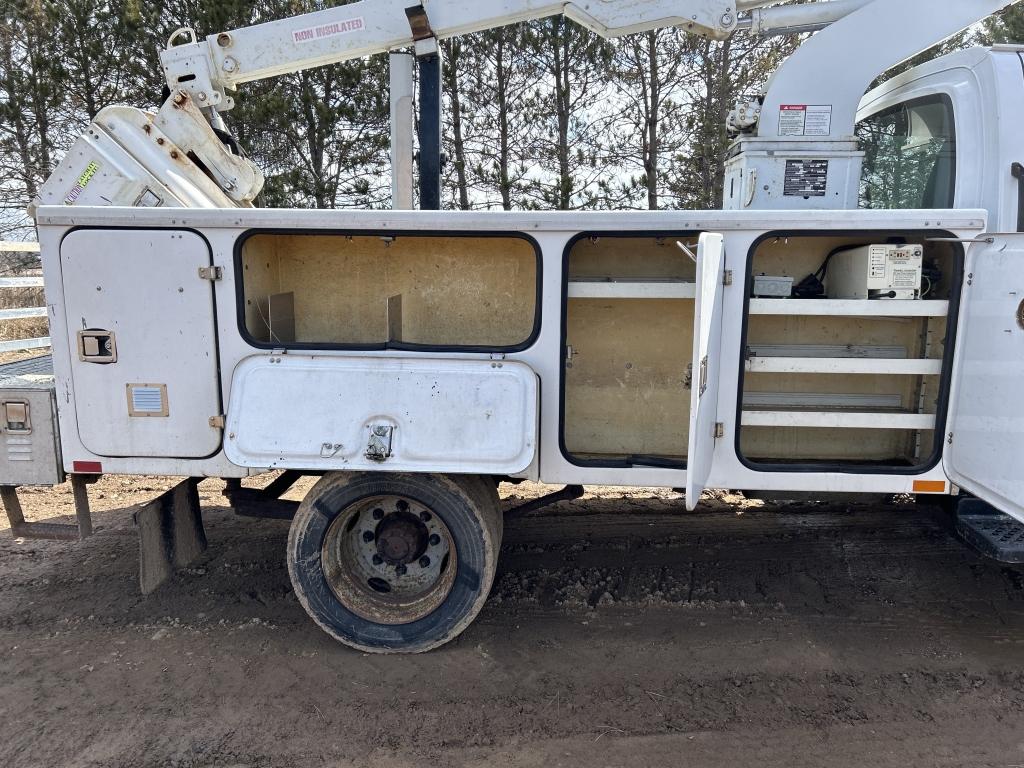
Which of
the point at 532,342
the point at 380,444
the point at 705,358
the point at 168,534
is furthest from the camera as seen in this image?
the point at 168,534

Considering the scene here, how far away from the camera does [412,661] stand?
309 cm

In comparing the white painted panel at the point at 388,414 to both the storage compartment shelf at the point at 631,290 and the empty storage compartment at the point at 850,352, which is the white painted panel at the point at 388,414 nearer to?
the storage compartment shelf at the point at 631,290

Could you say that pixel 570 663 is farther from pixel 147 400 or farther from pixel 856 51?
pixel 856 51

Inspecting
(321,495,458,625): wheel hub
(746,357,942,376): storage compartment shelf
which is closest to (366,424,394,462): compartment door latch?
(321,495,458,625): wheel hub

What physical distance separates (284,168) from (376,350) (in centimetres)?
967

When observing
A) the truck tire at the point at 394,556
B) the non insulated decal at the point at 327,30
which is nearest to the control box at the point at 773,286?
the truck tire at the point at 394,556

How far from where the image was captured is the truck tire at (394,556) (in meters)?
3.02

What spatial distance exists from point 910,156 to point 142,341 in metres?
3.70

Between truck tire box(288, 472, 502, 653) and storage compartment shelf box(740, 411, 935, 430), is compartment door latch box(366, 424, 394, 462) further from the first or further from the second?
storage compartment shelf box(740, 411, 935, 430)

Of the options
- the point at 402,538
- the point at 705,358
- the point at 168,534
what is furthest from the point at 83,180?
the point at 705,358

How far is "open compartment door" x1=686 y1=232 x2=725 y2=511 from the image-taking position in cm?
249

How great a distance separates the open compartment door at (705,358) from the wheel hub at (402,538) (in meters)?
1.26

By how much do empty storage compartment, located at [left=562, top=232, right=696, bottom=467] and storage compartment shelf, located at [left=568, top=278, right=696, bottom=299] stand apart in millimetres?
305

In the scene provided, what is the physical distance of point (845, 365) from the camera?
2910mm
